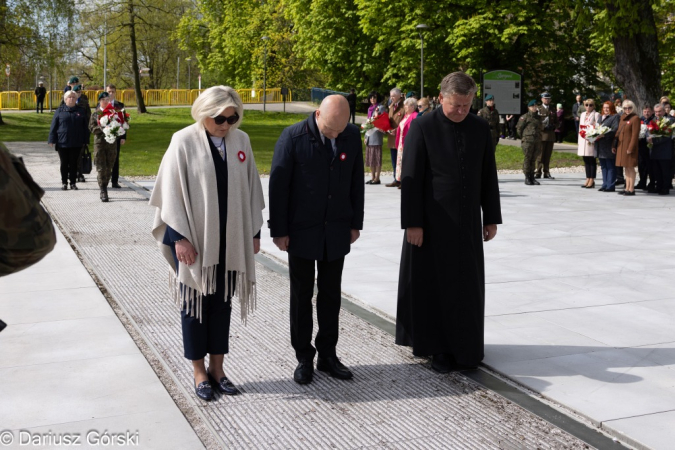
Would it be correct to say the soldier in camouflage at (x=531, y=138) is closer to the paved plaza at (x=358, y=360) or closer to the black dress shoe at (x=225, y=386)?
the paved plaza at (x=358, y=360)

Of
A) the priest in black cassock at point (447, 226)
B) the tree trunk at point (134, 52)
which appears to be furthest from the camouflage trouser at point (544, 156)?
the tree trunk at point (134, 52)

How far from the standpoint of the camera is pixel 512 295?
8133 mm

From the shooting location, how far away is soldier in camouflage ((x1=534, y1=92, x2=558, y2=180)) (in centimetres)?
1989

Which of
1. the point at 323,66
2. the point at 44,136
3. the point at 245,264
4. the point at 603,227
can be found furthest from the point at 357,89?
the point at 245,264

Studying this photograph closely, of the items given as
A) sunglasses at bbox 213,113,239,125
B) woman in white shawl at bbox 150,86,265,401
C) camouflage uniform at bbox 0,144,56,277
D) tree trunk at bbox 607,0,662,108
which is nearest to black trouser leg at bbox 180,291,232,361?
woman in white shawl at bbox 150,86,265,401

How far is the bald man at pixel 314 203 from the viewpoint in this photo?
5445 millimetres

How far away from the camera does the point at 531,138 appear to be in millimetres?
18609

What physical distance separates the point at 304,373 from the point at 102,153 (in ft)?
35.4

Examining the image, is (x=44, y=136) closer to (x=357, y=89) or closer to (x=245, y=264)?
(x=357, y=89)

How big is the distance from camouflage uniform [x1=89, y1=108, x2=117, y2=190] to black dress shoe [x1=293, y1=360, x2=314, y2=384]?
408 inches

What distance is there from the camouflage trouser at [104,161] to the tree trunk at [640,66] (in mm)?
14915

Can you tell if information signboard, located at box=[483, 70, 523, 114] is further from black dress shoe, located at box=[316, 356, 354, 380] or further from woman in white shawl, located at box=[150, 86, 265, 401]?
woman in white shawl, located at box=[150, 86, 265, 401]

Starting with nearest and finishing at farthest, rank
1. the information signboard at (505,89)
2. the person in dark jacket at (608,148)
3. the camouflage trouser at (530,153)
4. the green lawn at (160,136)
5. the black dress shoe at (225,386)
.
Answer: the black dress shoe at (225,386) → the person in dark jacket at (608,148) → the camouflage trouser at (530,153) → the green lawn at (160,136) → the information signboard at (505,89)

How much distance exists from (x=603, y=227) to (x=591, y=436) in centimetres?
840
